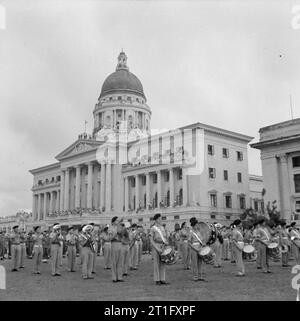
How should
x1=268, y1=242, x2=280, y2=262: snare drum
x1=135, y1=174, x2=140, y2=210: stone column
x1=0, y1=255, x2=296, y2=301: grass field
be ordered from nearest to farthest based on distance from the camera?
1. x1=0, y1=255, x2=296, y2=301: grass field
2. x1=268, y1=242, x2=280, y2=262: snare drum
3. x1=135, y1=174, x2=140, y2=210: stone column

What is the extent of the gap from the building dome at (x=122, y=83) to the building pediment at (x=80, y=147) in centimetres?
1882

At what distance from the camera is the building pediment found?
68.7 meters

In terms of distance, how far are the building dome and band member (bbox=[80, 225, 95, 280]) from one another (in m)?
72.8

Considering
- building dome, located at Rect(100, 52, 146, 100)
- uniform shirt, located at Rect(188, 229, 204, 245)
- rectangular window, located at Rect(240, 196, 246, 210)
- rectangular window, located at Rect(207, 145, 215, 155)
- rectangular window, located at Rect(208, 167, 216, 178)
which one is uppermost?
building dome, located at Rect(100, 52, 146, 100)

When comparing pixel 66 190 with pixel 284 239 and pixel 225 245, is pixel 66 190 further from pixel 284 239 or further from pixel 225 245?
pixel 284 239

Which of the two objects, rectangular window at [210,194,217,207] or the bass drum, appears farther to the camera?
rectangular window at [210,194,217,207]

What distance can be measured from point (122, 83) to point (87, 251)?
74936 mm

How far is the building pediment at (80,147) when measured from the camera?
225 feet

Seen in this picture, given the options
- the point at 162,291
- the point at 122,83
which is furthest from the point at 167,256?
the point at 122,83

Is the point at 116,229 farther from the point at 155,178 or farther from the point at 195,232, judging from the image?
the point at 155,178

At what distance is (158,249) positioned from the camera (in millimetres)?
11844

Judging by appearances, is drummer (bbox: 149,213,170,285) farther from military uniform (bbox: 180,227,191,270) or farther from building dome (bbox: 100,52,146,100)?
building dome (bbox: 100,52,146,100)

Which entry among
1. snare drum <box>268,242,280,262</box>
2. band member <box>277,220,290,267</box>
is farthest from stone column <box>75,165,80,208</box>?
snare drum <box>268,242,280,262</box>
